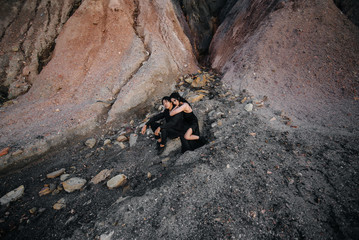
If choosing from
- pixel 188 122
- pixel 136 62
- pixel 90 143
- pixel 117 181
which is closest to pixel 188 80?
pixel 136 62

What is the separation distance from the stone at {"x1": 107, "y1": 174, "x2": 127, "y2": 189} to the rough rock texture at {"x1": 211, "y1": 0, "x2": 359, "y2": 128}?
3.71 meters

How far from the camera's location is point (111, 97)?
468cm

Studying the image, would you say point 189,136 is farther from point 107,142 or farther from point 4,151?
point 4,151

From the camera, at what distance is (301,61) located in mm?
4449

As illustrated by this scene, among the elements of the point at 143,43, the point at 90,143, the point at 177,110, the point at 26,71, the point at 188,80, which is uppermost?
the point at 26,71

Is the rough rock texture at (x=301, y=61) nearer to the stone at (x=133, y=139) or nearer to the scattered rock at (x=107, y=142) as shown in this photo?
the stone at (x=133, y=139)

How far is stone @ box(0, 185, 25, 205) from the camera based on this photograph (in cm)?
286

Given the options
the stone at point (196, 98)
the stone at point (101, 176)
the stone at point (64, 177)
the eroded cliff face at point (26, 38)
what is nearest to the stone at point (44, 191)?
the stone at point (64, 177)

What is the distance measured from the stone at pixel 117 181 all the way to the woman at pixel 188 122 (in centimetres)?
120

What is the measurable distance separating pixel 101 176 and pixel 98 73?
339cm

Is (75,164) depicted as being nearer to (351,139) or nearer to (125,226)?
(125,226)

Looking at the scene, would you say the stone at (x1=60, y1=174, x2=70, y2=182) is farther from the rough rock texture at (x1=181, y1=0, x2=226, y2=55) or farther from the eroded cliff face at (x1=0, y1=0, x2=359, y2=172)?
the rough rock texture at (x1=181, y1=0, x2=226, y2=55)

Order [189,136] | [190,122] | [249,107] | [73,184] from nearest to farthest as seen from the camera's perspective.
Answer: [73,184]
[189,136]
[190,122]
[249,107]

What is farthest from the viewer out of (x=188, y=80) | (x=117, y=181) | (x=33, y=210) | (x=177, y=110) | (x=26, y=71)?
(x=188, y=80)
